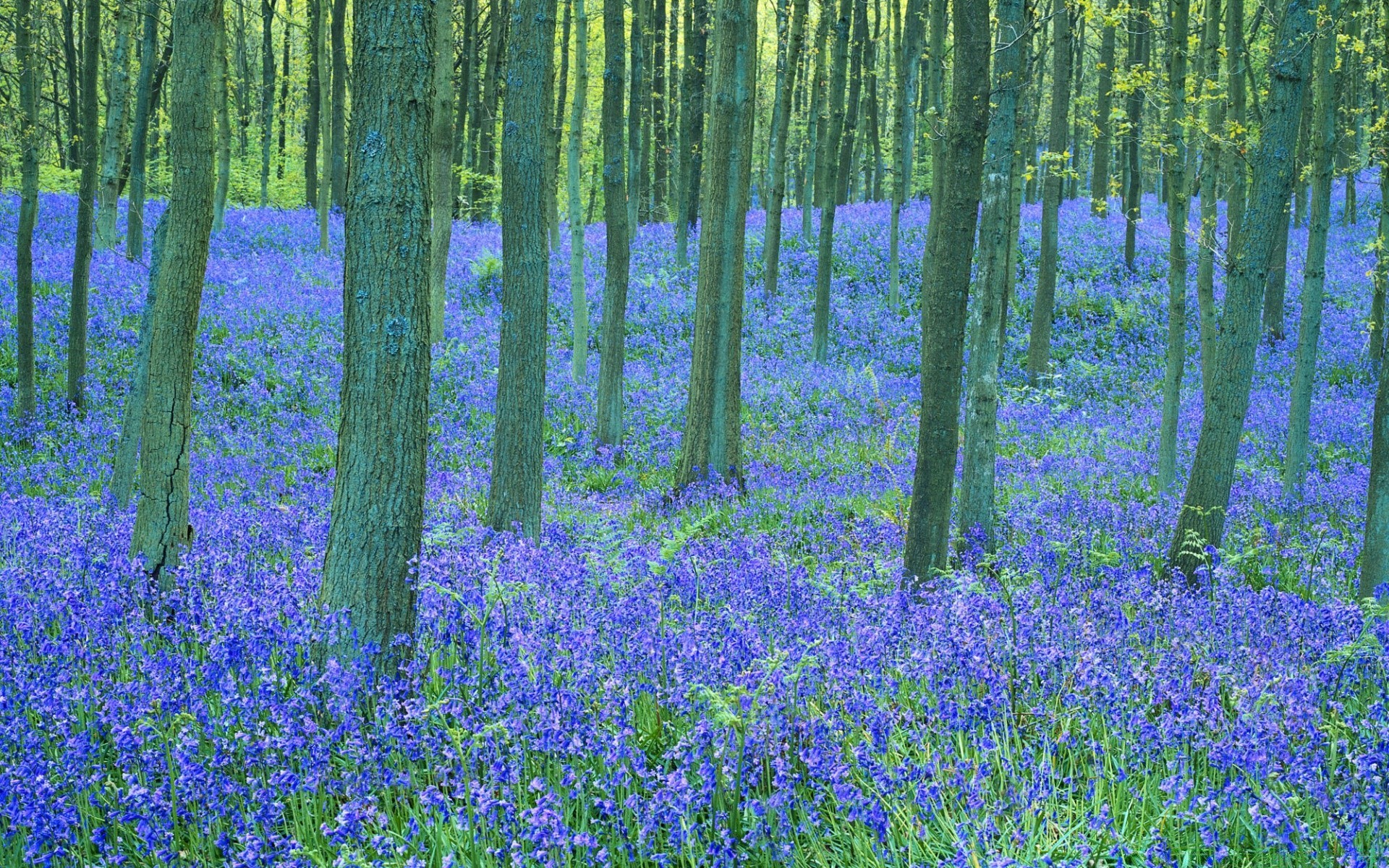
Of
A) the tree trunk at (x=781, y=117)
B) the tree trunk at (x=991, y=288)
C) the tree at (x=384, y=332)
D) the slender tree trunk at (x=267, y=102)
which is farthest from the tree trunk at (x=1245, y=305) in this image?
the slender tree trunk at (x=267, y=102)

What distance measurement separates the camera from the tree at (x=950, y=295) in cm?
629

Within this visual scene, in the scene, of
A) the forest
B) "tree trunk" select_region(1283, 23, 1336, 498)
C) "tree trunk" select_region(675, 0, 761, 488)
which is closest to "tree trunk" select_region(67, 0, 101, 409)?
the forest

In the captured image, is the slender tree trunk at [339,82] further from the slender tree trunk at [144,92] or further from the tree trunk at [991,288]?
the tree trunk at [991,288]

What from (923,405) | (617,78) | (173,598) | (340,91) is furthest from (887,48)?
(173,598)

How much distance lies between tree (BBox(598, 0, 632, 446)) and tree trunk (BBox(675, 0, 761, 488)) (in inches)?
62.6

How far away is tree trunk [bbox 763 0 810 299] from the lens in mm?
17078

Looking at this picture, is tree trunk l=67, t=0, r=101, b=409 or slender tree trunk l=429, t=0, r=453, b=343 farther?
slender tree trunk l=429, t=0, r=453, b=343

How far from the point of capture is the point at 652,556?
729 centimetres

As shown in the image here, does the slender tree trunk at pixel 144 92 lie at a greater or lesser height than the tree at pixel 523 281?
greater

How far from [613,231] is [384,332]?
362 inches

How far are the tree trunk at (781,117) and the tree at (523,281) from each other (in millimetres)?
9442

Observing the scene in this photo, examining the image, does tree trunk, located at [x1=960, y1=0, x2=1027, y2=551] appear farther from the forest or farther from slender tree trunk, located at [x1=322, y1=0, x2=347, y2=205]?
slender tree trunk, located at [x1=322, y1=0, x2=347, y2=205]

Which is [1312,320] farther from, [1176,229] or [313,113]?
[313,113]

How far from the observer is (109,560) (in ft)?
20.9
